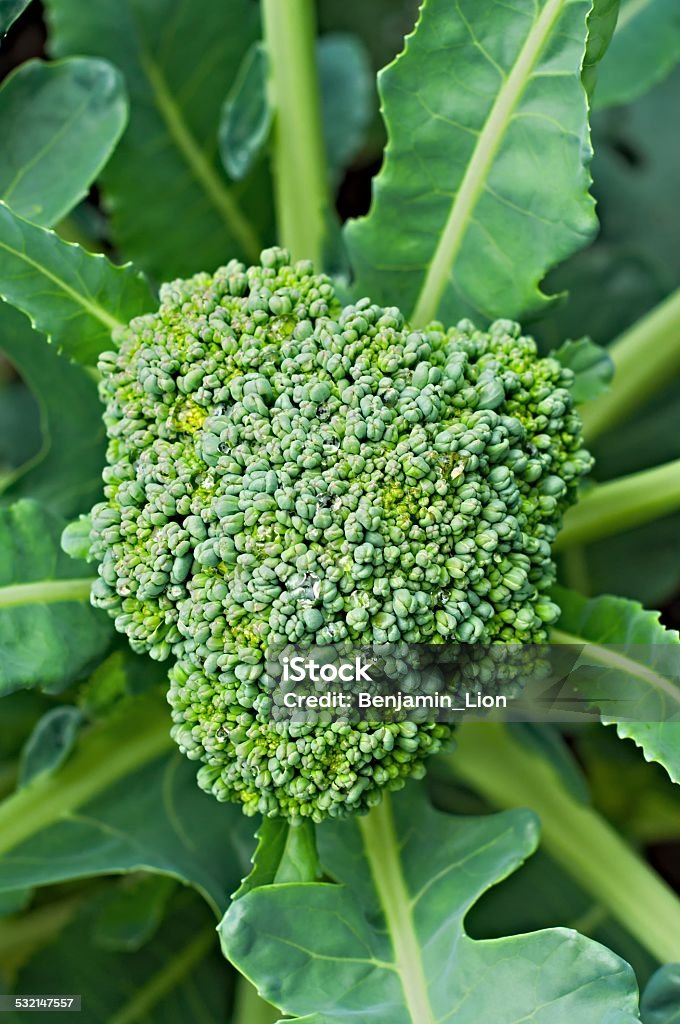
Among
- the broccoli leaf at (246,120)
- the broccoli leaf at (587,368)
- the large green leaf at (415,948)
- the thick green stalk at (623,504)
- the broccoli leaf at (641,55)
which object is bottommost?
the large green leaf at (415,948)

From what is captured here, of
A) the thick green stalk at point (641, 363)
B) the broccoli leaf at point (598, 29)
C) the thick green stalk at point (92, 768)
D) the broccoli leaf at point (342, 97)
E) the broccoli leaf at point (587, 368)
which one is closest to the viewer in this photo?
the broccoli leaf at point (598, 29)

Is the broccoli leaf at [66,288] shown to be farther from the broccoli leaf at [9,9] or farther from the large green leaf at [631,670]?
the large green leaf at [631,670]

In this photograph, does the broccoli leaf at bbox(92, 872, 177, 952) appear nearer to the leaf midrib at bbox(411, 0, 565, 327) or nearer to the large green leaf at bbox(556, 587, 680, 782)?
the large green leaf at bbox(556, 587, 680, 782)

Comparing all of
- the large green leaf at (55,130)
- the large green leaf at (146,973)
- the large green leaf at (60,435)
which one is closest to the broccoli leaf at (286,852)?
the large green leaf at (60,435)

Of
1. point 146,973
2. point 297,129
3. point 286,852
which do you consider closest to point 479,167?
point 297,129

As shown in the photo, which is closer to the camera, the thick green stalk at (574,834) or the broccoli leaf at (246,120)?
the thick green stalk at (574,834)

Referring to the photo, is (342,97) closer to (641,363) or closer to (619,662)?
(641,363)
